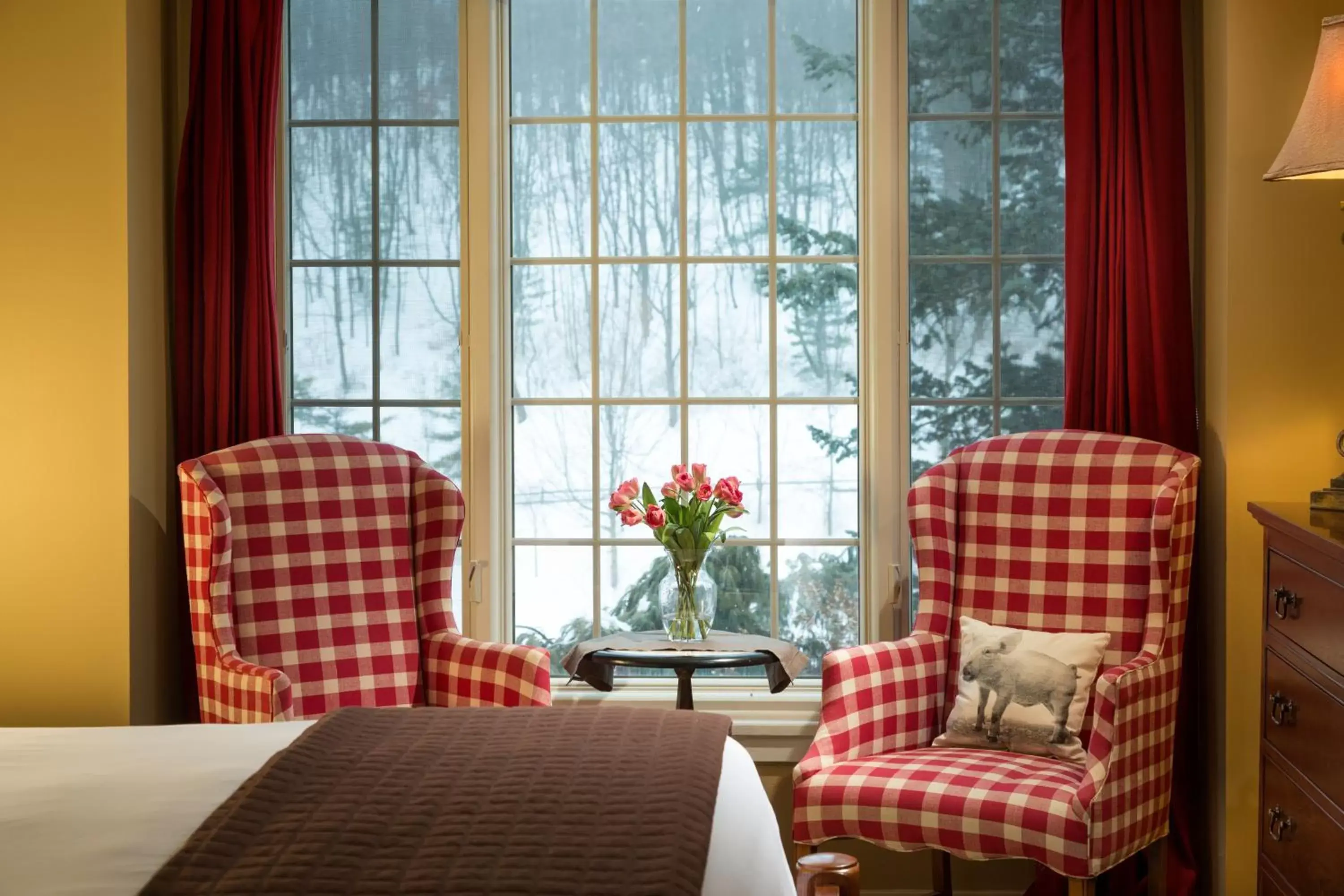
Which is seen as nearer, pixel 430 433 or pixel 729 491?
pixel 729 491

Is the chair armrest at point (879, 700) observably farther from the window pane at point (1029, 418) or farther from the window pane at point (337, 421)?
the window pane at point (337, 421)

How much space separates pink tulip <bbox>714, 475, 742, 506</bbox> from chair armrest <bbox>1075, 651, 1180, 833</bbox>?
1040 millimetres

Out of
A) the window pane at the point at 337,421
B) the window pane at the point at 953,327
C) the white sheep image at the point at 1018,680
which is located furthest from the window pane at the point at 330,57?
the white sheep image at the point at 1018,680

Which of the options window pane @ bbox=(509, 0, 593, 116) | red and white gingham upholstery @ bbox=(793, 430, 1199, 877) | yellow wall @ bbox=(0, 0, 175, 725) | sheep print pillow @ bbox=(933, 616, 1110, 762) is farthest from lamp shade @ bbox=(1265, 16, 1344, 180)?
yellow wall @ bbox=(0, 0, 175, 725)

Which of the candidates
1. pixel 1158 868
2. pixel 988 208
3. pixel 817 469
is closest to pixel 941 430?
pixel 817 469

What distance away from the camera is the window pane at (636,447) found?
12.6ft

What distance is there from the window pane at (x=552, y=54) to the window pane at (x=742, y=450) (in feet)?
3.39

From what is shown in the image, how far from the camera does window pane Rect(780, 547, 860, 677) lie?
12.6 feet

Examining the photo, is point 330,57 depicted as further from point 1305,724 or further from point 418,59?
point 1305,724

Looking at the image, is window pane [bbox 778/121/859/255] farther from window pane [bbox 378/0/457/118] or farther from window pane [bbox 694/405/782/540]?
window pane [bbox 378/0/457/118]

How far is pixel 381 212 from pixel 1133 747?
264 centimetres

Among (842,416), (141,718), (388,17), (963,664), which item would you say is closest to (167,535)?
(141,718)

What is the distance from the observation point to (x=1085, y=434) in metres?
3.37

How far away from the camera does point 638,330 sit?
3842mm
